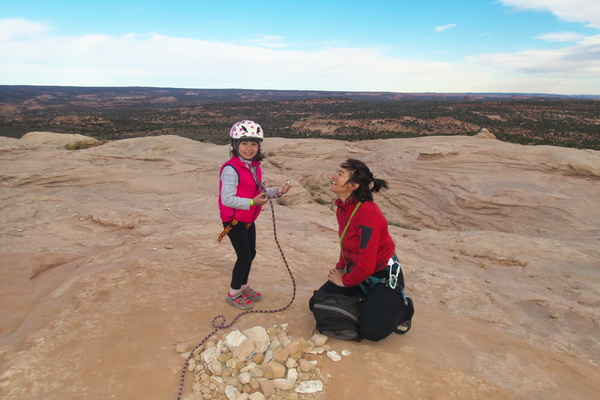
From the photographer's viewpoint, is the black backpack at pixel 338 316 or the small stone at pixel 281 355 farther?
the black backpack at pixel 338 316

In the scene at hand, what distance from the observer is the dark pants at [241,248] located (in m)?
3.29

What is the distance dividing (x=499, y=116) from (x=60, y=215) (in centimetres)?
4839

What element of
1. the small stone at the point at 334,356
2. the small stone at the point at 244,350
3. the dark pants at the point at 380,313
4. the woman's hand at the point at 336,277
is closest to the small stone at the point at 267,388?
the small stone at the point at 244,350

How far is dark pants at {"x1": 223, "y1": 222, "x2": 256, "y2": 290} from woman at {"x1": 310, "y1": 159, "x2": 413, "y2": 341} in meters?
0.86

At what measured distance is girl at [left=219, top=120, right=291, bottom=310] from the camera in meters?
3.11

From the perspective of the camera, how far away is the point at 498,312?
4590mm

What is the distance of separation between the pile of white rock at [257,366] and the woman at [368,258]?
0.48 metres

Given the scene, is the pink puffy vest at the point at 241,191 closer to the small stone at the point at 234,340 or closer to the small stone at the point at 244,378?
the small stone at the point at 234,340

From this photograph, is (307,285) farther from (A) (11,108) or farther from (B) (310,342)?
(A) (11,108)

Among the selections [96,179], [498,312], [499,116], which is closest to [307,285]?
[498,312]

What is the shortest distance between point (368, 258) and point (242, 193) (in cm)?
128

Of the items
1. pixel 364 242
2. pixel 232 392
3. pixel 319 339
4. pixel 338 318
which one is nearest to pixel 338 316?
pixel 338 318

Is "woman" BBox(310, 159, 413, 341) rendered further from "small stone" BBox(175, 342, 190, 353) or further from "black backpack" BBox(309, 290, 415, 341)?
"small stone" BBox(175, 342, 190, 353)

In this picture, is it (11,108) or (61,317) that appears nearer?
(61,317)
